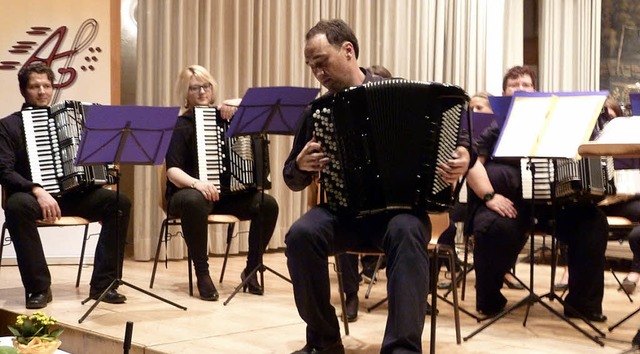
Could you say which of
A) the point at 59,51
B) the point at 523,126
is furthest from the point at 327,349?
the point at 59,51

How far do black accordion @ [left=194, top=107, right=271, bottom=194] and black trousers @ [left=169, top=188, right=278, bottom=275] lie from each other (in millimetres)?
88

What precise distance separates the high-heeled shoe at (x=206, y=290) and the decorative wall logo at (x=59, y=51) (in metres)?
2.22

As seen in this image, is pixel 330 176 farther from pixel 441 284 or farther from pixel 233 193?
pixel 441 284

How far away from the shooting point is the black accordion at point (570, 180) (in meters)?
4.11

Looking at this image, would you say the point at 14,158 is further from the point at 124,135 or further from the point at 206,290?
the point at 206,290

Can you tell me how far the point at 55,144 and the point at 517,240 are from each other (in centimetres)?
248

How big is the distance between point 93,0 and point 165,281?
7.34 ft

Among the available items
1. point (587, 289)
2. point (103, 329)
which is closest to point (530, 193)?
point (587, 289)

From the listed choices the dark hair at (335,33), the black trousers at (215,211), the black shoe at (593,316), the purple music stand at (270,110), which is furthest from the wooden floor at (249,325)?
the dark hair at (335,33)

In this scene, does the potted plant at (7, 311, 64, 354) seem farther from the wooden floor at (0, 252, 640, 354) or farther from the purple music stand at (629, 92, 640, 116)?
the purple music stand at (629, 92, 640, 116)

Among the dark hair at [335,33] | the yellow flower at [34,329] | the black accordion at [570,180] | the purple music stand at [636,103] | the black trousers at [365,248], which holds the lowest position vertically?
the yellow flower at [34,329]

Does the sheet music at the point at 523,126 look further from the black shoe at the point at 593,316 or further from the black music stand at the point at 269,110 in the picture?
the black music stand at the point at 269,110

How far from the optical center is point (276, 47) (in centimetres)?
696

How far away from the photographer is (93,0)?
6.19 meters
